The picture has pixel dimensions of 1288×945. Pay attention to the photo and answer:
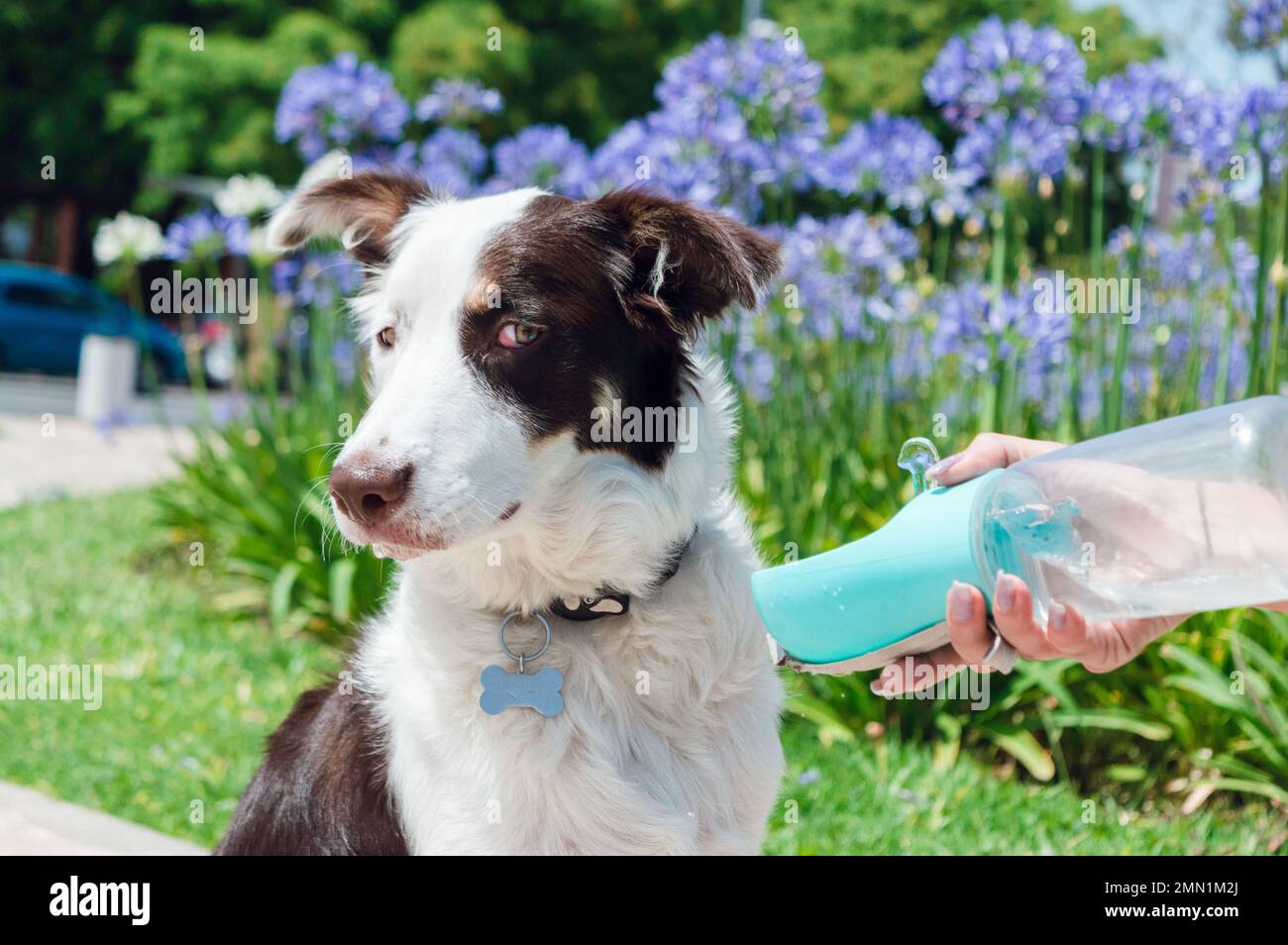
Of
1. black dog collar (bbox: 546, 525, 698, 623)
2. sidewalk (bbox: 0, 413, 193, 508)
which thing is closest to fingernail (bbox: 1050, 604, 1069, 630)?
black dog collar (bbox: 546, 525, 698, 623)

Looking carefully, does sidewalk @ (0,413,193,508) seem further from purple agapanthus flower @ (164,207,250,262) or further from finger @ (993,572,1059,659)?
finger @ (993,572,1059,659)

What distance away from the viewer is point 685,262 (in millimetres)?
2779

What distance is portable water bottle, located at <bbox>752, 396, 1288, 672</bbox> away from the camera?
2275mm

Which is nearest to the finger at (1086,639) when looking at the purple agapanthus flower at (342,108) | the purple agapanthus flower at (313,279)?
the purple agapanthus flower at (342,108)

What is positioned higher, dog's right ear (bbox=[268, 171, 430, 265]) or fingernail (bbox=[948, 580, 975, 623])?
dog's right ear (bbox=[268, 171, 430, 265])

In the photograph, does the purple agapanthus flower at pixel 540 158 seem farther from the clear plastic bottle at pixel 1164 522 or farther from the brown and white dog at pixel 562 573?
the clear plastic bottle at pixel 1164 522

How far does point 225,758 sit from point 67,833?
1.19 metres

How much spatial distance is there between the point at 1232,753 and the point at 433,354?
3.52 metres

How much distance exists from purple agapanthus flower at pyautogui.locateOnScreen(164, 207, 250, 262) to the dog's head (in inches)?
182

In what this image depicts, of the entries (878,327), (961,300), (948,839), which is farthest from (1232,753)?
(878,327)

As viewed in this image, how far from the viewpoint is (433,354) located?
266cm

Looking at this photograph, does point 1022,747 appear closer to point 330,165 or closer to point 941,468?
point 941,468

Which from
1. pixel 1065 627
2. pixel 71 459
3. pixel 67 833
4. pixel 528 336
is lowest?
pixel 67 833

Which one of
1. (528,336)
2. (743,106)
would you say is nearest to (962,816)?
(528,336)
